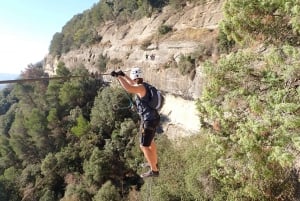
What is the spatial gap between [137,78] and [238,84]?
240 inches

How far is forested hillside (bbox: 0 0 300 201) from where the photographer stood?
1031 cm

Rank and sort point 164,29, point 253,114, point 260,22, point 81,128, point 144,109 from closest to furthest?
1. point 144,109
2. point 253,114
3. point 260,22
4. point 164,29
5. point 81,128

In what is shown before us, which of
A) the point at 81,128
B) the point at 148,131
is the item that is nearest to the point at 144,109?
the point at 148,131

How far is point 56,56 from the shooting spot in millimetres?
74625

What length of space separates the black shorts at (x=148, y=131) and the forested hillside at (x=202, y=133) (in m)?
1.82

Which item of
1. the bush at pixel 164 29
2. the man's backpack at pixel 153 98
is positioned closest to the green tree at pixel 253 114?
the man's backpack at pixel 153 98

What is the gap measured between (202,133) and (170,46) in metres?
13.5

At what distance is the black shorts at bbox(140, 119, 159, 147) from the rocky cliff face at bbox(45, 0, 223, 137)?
61.0 ft

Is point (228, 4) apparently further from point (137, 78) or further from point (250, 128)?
point (137, 78)

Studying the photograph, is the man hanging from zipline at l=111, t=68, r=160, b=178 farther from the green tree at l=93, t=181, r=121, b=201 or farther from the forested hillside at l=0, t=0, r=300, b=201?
the green tree at l=93, t=181, r=121, b=201

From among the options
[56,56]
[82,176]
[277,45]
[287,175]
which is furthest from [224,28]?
[56,56]

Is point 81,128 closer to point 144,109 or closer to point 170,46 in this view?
point 170,46

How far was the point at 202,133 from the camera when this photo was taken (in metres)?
21.6

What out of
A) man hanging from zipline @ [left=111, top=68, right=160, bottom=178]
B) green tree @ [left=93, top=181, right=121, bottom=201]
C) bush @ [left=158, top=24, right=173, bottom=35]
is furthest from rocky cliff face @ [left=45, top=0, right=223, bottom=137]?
man hanging from zipline @ [left=111, top=68, right=160, bottom=178]
